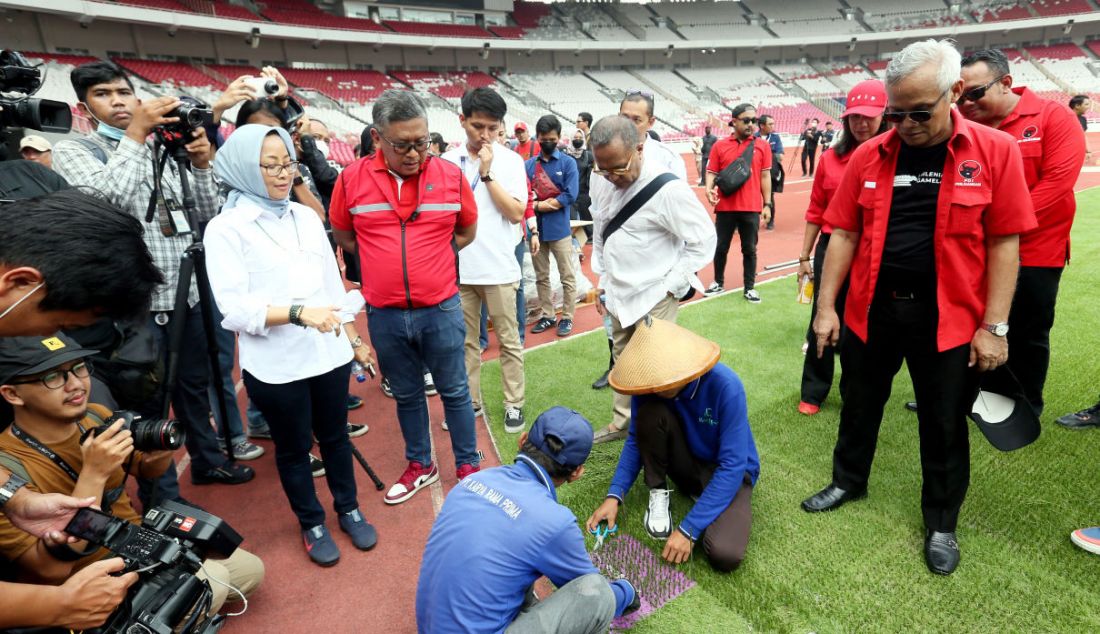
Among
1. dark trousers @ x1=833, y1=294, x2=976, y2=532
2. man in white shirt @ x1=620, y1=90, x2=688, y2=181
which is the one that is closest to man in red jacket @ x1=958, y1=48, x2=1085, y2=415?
dark trousers @ x1=833, y1=294, x2=976, y2=532

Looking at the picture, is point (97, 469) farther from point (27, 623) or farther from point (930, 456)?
point (930, 456)

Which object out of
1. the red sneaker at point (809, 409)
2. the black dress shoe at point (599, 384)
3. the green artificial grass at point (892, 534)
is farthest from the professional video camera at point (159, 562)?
the red sneaker at point (809, 409)

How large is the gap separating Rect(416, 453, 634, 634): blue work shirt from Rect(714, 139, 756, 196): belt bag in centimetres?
494

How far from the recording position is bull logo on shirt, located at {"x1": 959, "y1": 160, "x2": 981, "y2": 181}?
2189mm

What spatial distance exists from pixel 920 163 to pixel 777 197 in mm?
13126

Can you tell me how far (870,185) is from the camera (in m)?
2.46

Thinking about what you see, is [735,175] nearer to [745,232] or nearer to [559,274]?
[745,232]

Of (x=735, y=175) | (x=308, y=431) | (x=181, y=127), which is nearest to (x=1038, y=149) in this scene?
(x=735, y=175)

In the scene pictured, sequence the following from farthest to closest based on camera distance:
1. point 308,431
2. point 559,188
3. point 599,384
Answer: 1. point 559,188
2. point 599,384
3. point 308,431

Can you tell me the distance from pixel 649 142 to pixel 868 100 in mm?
1307

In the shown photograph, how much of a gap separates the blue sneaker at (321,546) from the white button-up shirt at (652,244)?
204 cm

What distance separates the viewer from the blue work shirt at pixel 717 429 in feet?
8.73

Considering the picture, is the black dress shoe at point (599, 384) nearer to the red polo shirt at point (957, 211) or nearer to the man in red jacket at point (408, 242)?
the man in red jacket at point (408, 242)

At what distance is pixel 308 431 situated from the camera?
2861mm
